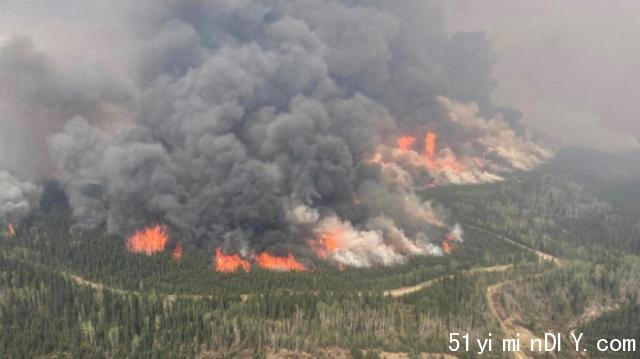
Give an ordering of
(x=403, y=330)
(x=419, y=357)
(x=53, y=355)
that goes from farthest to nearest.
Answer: (x=403, y=330)
(x=419, y=357)
(x=53, y=355)

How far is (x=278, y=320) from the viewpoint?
196250 millimetres

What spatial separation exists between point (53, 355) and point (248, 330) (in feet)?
146

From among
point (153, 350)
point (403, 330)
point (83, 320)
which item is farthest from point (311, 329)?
point (83, 320)

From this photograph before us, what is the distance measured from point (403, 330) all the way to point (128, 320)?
2687 inches

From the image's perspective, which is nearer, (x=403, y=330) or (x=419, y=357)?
(x=419, y=357)

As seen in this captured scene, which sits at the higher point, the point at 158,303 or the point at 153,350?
the point at 158,303

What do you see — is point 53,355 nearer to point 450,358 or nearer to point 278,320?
point 278,320

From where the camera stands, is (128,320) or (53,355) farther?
(128,320)

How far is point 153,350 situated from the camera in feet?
584

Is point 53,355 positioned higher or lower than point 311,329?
lower

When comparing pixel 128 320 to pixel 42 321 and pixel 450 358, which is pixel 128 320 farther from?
pixel 450 358

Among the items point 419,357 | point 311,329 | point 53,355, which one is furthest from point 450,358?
point 53,355

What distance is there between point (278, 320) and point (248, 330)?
1010 cm

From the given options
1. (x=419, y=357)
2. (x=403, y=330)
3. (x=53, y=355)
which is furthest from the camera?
(x=403, y=330)
